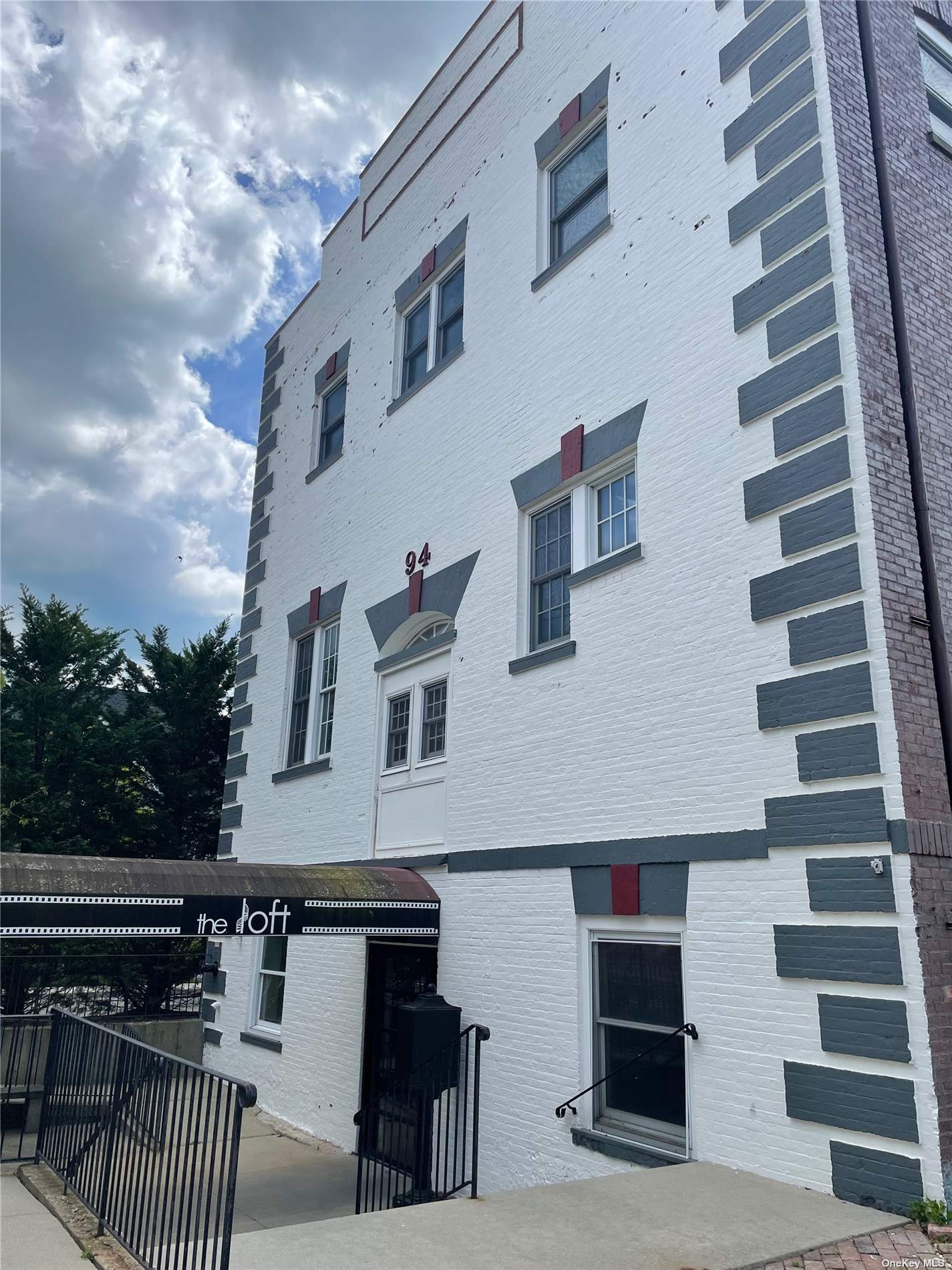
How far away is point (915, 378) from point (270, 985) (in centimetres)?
1187

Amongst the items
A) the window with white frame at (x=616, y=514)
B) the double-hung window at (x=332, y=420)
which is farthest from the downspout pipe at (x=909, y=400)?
the double-hung window at (x=332, y=420)

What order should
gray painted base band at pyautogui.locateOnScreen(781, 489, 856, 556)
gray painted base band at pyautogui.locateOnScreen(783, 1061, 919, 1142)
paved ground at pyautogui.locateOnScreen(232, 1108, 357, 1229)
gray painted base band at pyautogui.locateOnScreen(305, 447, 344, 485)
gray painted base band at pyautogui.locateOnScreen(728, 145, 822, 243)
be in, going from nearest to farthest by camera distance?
gray painted base band at pyautogui.locateOnScreen(783, 1061, 919, 1142)
gray painted base band at pyautogui.locateOnScreen(781, 489, 856, 556)
gray painted base band at pyautogui.locateOnScreen(728, 145, 822, 243)
paved ground at pyautogui.locateOnScreen(232, 1108, 357, 1229)
gray painted base band at pyautogui.locateOnScreen(305, 447, 344, 485)

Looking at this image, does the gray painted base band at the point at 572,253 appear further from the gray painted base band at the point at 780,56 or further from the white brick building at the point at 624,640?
the gray painted base band at the point at 780,56

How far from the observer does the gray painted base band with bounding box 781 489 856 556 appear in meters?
6.69

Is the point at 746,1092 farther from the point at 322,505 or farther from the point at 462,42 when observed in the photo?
the point at 462,42

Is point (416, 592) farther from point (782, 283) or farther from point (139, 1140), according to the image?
point (139, 1140)

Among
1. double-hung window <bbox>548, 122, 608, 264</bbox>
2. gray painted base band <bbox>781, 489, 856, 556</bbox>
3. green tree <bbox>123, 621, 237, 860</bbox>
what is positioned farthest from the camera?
green tree <bbox>123, 621, 237, 860</bbox>

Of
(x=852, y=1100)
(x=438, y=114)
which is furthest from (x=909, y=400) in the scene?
(x=438, y=114)

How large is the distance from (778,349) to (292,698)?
965 centimetres

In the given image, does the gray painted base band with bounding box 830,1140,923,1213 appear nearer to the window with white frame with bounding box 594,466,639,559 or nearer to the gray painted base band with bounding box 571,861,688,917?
the gray painted base band with bounding box 571,861,688,917

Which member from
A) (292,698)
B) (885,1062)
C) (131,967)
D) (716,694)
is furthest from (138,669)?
(885,1062)

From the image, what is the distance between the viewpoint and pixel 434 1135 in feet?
31.7

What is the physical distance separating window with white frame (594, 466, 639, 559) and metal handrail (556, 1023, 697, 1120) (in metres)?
3.97

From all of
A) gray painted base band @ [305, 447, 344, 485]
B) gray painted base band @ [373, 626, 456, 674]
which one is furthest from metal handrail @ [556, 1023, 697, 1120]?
gray painted base band @ [305, 447, 344, 485]
